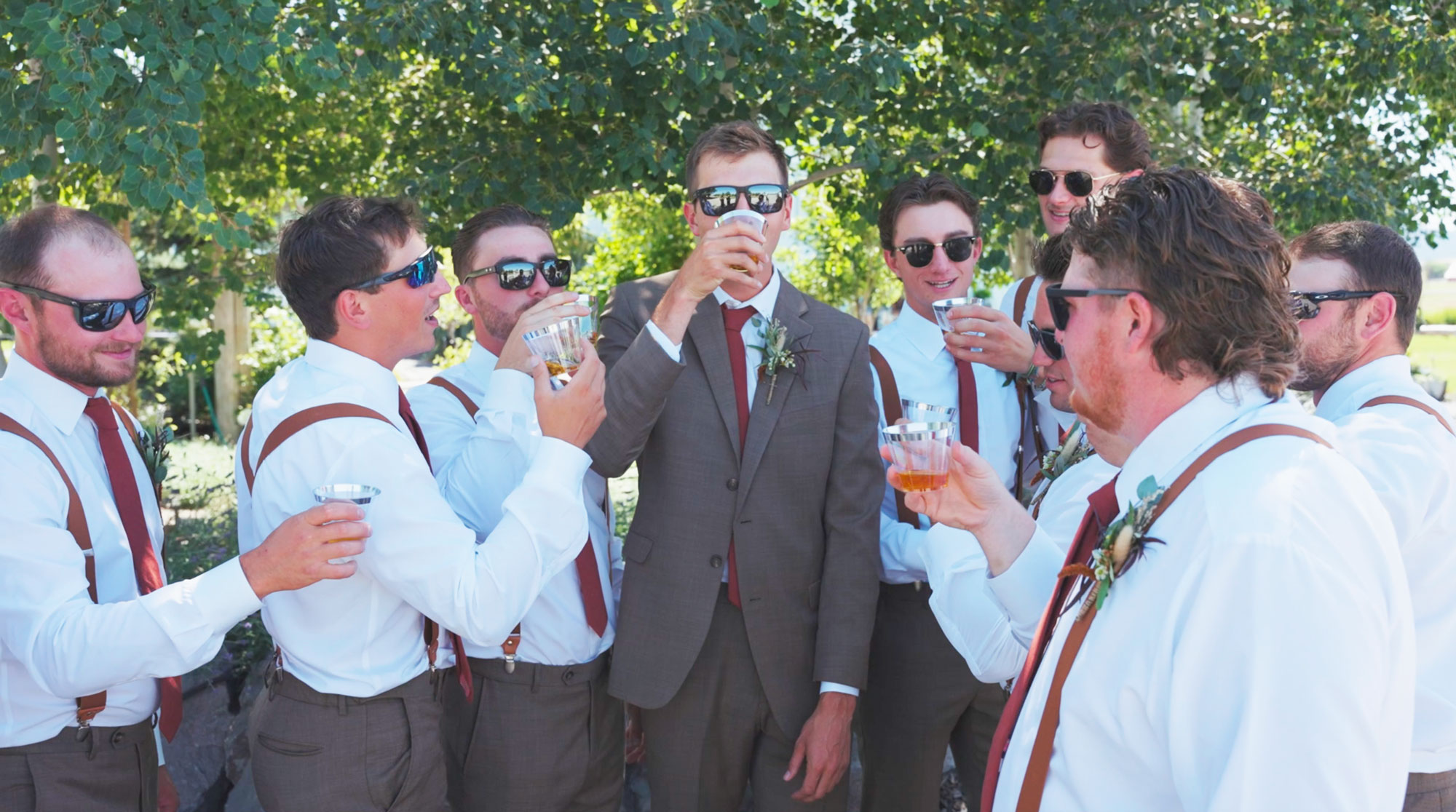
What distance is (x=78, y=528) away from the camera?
3.04 metres

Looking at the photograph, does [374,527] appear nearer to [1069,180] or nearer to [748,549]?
[748,549]

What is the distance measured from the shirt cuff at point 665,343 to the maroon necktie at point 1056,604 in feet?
4.95

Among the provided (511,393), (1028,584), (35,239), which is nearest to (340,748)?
(511,393)

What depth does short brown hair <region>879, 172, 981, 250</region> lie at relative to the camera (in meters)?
4.50

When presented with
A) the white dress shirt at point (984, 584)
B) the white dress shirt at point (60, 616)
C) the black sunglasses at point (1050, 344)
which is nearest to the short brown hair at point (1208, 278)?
the white dress shirt at point (984, 584)

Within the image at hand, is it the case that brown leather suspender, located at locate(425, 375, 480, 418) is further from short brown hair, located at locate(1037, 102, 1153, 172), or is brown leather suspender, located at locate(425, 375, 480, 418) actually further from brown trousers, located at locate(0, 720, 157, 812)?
short brown hair, located at locate(1037, 102, 1153, 172)

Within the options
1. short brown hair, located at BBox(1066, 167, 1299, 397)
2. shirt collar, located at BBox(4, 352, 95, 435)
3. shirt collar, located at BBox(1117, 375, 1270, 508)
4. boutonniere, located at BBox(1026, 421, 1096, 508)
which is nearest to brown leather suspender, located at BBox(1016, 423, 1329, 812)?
shirt collar, located at BBox(1117, 375, 1270, 508)

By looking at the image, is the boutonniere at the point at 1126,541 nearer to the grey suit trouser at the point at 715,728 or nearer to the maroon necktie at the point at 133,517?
the grey suit trouser at the point at 715,728

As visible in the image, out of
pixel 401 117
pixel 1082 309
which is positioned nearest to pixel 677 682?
pixel 1082 309

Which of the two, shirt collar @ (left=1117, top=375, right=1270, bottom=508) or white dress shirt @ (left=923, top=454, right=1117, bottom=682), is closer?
shirt collar @ (left=1117, top=375, right=1270, bottom=508)

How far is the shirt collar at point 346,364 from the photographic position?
126 inches

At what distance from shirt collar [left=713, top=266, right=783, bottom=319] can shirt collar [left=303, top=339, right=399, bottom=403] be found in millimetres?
1257

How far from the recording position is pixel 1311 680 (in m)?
1.70

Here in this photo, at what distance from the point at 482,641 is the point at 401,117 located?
19.8 ft
